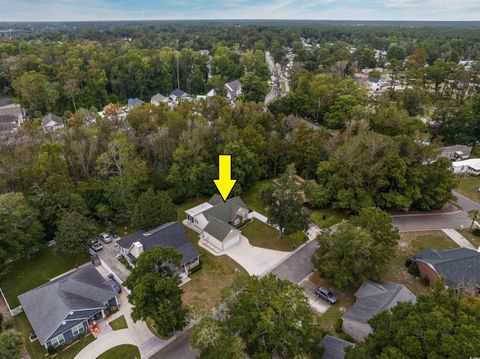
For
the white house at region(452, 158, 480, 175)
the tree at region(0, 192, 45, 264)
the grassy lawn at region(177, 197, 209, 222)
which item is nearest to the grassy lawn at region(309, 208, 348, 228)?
the grassy lawn at region(177, 197, 209, 222)

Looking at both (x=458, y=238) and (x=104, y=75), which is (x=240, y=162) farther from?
(x=104, y=75)

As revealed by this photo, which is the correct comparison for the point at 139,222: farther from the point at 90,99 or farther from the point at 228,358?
the point at 90,99

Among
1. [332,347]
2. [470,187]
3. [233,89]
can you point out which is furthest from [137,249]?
[233,89]

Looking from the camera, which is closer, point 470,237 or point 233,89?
point 470,237

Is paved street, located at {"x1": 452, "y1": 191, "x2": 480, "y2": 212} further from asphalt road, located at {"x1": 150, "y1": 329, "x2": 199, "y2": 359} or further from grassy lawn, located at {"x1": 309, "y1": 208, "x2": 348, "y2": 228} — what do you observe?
asphalt road, located at {"x1": 150, "y1": 329, "x2": 199, "y2": 359}

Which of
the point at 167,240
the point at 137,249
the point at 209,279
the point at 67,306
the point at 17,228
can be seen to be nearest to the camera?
the point at 67,306
